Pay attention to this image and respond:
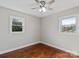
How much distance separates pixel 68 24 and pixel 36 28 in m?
2.29

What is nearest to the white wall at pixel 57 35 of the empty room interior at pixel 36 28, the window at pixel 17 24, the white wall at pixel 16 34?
the empty room interior at pixel 36 28

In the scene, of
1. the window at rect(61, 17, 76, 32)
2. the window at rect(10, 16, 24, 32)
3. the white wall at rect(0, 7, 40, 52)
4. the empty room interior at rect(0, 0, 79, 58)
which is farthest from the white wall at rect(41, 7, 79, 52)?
the window at rect(10, 16, 24, 32)

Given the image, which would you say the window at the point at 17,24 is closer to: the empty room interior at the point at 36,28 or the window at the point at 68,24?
the empty room interior at the point at 36,28

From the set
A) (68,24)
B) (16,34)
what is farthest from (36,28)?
(68,24)

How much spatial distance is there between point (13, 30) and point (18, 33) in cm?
34

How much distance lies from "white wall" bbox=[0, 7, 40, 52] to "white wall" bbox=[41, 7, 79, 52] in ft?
2.09

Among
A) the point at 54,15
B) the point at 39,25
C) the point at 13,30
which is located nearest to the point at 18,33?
the point at 13,30

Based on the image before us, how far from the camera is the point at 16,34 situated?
3723 millimetres

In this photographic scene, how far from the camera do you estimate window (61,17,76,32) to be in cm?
329

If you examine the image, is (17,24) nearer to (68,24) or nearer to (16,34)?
(16,34)

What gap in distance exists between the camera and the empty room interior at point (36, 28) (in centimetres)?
282

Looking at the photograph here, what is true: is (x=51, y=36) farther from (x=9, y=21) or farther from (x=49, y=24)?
(x=9, y=21)

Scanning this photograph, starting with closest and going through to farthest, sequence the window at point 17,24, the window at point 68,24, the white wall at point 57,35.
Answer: the white wall at point 57,35
the window at point 68,24
the window at point 17,24

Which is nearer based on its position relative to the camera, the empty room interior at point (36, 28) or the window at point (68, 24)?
the empty room interior at point (36, 28)
